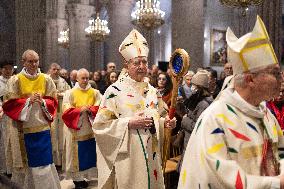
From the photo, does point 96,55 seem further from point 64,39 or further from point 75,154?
point 75,154

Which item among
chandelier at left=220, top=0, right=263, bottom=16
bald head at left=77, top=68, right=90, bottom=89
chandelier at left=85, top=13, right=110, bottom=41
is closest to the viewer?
bald head at left=77, top=68, right=90, bottom=89

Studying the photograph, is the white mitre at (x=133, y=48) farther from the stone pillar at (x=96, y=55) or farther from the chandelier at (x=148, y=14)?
the stone pillar at (x=96, y=55)

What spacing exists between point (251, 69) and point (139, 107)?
89.3 inches

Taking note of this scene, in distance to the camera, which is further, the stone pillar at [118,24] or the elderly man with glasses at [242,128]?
the stone pillar at [118,24]

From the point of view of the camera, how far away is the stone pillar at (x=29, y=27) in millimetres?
14469

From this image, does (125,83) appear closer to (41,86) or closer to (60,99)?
(41,86)

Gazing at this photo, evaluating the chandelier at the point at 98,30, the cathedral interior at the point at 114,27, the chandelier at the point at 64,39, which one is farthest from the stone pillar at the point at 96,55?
the chandelier at the point at 98,30

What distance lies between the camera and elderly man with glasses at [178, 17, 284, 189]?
238 cm

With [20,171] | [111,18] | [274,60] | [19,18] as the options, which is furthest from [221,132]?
[111,18]

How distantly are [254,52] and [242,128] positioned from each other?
1.42 feet

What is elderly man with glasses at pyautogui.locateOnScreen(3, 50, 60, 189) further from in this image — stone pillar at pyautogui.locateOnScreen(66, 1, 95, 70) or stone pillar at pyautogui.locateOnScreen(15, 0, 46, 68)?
stone pillar at pyautogui.locateOnScreen(66, 1, 95, 70)

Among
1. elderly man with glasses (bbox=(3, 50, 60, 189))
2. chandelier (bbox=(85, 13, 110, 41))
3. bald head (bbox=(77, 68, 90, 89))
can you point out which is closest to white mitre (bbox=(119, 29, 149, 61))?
elderly man with glasses (bbox=(3, 50, 60, 189))

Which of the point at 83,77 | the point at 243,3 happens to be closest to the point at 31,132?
the point at 83,77

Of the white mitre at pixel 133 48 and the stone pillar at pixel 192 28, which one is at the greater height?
the stone pillar at pixel 192 28
